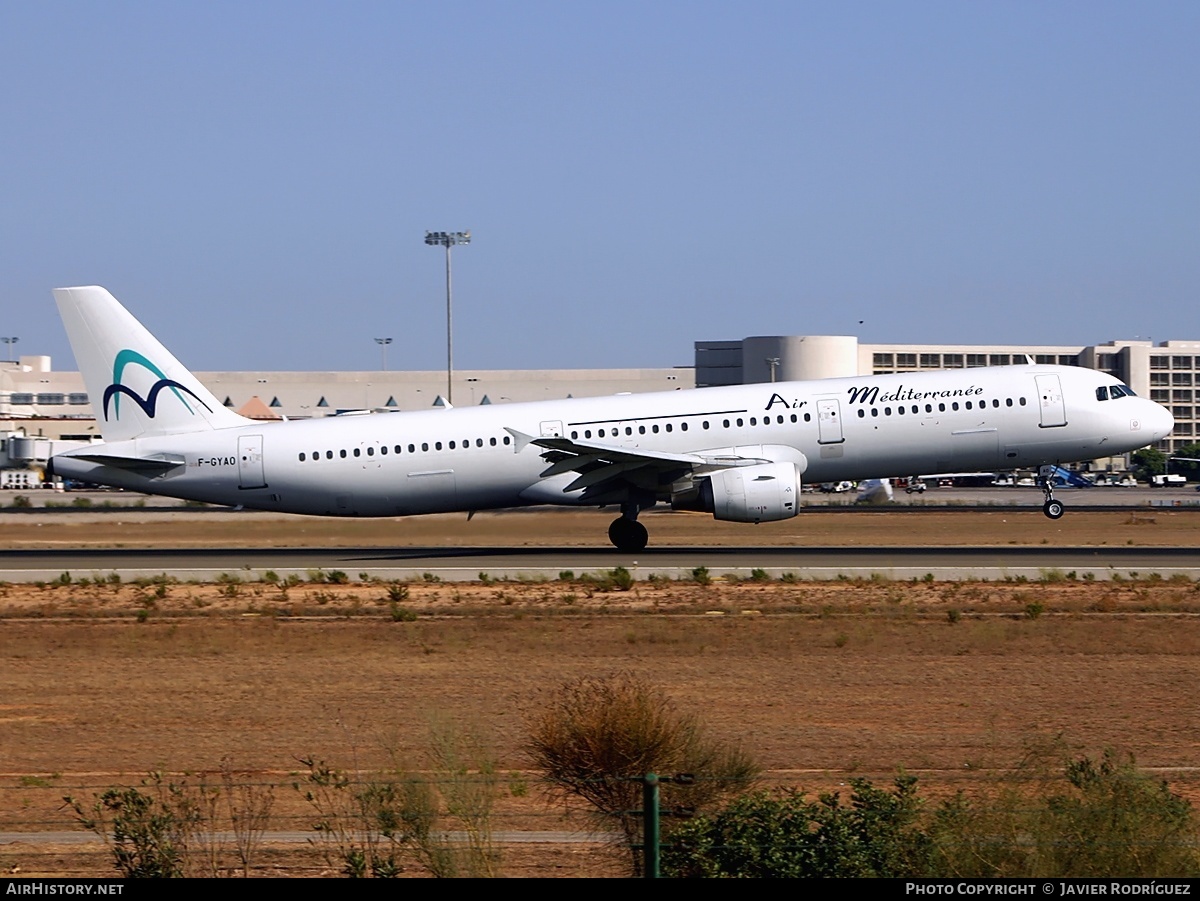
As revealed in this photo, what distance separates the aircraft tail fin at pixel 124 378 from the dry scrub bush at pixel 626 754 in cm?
2530

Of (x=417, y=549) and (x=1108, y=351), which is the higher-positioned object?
(x=1108, y=351)

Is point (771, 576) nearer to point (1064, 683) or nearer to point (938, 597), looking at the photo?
point (938, 597)

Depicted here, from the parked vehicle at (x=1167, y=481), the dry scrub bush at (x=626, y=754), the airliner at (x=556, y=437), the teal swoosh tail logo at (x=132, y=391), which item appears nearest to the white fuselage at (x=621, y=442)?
the airliner at (x=556, y=437)

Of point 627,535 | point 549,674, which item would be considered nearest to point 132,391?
point 627,535

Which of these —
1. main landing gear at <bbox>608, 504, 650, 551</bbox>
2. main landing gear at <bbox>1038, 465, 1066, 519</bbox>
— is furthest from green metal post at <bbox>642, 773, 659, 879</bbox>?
main landing gear at <bbox>1038, 465, 1066, 519</bbox>

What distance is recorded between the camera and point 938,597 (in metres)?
26.3

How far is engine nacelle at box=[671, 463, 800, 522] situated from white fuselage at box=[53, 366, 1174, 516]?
0.99 meters

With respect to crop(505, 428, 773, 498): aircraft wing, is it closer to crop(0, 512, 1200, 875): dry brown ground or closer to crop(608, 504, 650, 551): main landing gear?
crop(608, 504, 650, 551): main landing gear

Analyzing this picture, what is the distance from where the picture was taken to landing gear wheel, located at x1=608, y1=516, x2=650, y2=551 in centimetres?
3494

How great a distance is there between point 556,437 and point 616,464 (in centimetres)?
174

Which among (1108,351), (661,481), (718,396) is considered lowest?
(661,481)

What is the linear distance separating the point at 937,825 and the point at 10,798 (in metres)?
8.54

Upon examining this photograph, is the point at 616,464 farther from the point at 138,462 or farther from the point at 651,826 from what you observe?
the point at 651,826
